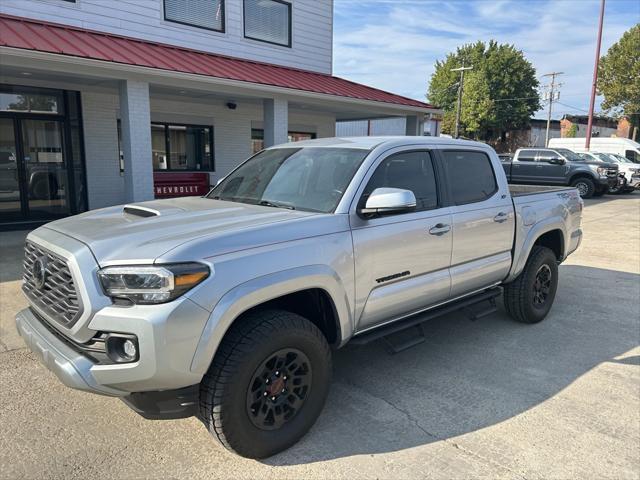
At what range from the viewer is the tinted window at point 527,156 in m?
20.0

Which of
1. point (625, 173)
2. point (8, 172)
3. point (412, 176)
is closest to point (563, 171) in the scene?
point (625, 173)

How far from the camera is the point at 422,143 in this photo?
397 centimetres

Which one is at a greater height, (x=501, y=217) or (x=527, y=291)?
(x=501, y=217)

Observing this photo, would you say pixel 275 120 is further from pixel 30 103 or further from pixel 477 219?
pixel 477 219

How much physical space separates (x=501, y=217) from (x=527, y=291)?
0.94 metres

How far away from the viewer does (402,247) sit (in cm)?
345

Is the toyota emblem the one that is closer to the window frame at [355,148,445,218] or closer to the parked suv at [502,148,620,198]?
the window frame at [355,148,445,218]

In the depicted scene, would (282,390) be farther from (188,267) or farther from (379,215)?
(379,215)

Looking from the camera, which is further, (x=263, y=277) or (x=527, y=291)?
(x=527, y=291)

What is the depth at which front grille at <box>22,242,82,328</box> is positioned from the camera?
2.54 metres

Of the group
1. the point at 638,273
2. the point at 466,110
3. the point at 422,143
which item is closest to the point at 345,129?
the point at 466,110

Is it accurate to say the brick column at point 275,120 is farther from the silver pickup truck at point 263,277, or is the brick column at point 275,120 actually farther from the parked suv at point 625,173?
the parked suv at point 625,173

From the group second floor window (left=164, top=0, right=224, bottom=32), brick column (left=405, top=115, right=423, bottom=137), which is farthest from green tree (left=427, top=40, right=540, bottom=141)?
second floor window (left=164, top=0, right=224, bottom=32)

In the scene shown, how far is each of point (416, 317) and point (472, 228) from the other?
93 centimetres
